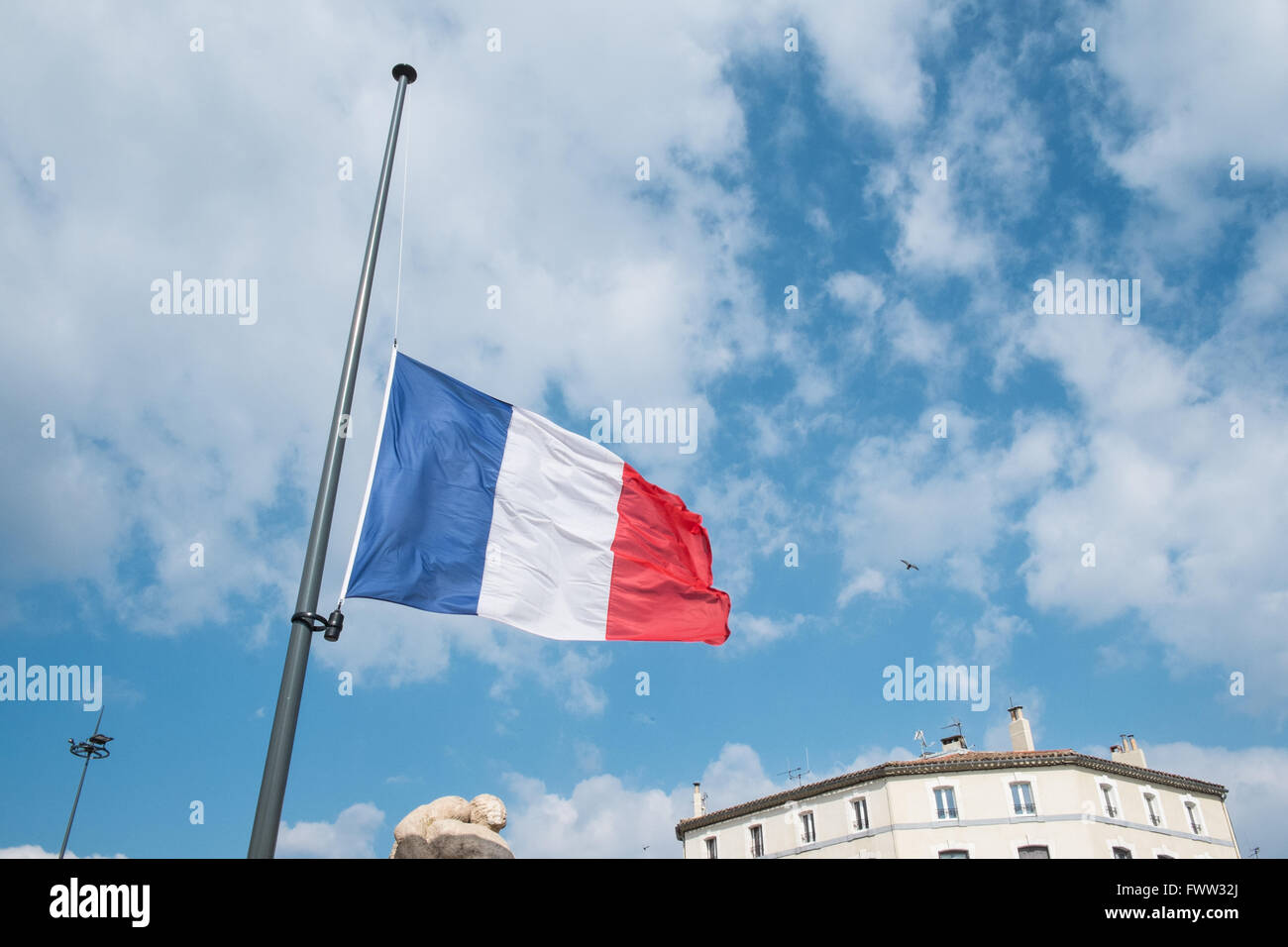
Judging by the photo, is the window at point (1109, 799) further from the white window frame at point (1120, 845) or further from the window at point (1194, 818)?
the window at point (1194, 818)

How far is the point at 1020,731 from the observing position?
2068 inches

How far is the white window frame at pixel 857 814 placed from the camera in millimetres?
47500

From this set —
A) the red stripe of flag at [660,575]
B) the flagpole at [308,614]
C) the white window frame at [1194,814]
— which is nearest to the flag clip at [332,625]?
the flagpole at [308,614]

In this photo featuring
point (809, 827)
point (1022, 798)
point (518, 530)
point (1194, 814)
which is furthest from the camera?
point (1194, 814)

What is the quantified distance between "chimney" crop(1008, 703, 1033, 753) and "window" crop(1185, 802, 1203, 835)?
32.6ft

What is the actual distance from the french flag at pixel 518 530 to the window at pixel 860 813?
42280mm

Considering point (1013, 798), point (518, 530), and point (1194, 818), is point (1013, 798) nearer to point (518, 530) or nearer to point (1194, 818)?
point (1194, 818)

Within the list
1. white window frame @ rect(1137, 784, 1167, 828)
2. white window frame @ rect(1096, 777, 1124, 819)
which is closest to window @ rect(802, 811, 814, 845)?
white window frame @ rect(1096, 777, 1124, 819)

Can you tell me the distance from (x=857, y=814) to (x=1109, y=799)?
45.2 feet

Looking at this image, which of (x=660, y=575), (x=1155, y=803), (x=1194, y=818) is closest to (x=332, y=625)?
(x=660, y=575)

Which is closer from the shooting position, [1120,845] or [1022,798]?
[1120,845]
